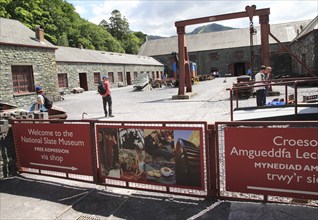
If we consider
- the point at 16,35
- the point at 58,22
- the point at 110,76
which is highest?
the point at 58,22

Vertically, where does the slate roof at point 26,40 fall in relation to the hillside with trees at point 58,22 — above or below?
below

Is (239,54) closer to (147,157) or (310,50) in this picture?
(310,50)

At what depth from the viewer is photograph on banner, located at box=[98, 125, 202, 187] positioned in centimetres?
435

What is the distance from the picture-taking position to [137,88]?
2931cm

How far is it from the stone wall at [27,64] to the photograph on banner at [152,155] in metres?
16.8

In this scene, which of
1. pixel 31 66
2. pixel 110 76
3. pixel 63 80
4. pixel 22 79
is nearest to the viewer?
pixel 22 79

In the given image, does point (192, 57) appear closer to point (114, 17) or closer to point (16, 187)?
point (114, 17)

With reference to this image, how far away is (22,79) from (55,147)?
17.6 meters

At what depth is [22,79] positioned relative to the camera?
20766mm

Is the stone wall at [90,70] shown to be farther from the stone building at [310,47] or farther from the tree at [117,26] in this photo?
the tree at [117,26]

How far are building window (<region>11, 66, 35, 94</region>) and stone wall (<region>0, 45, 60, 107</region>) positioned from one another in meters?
0.34

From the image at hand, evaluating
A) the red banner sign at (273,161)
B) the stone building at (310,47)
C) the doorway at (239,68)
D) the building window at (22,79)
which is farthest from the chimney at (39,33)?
the doorway at (239,68)

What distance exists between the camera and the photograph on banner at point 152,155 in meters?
4.35

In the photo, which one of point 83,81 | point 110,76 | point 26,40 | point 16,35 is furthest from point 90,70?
point 16,35
